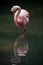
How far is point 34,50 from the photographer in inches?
90.4

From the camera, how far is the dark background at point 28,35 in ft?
7.00

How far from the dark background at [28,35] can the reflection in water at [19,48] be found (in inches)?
1.3

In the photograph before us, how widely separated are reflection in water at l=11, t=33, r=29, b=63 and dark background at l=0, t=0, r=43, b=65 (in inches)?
1.3

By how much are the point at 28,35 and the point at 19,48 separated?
1.15 feet

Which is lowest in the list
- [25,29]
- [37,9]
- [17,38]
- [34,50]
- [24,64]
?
[24,64]

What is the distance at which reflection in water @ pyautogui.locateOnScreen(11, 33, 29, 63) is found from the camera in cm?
214

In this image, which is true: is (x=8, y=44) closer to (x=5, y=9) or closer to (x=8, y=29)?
(x=8, y=29)

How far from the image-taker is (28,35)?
8.75 feet

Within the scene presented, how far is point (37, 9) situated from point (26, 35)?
4.62 feet

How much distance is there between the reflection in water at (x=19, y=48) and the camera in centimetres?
214

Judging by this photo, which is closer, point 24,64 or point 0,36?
point 24,64

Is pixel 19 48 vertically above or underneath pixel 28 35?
underneath

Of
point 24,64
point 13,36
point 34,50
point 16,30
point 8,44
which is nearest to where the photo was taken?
point 24,64

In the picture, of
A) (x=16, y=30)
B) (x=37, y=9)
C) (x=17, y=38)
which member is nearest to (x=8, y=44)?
(x=17, y=38)
